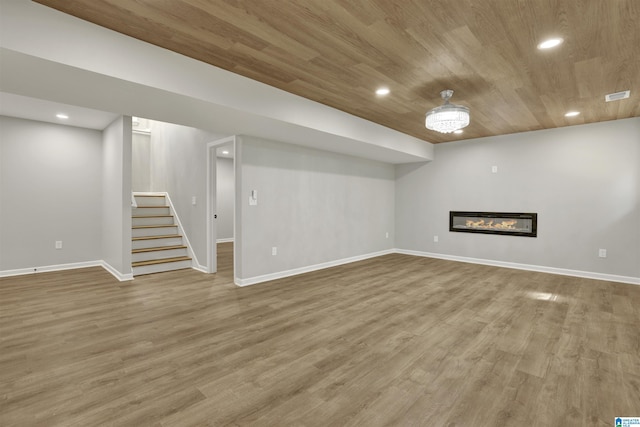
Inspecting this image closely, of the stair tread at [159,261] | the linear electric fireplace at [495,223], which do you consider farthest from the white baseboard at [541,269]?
the stair tread at [159,261]

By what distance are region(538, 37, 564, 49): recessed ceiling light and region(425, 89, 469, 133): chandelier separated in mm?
924

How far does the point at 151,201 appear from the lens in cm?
632

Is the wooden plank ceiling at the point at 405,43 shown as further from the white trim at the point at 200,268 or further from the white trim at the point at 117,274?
the white trim at the point at 117,274

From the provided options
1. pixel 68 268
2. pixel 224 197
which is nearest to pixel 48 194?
pixel 68 268

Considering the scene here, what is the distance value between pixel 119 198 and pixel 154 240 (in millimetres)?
1197

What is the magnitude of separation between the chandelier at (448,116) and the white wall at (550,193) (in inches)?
114

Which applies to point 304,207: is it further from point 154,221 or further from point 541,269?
point 541,269

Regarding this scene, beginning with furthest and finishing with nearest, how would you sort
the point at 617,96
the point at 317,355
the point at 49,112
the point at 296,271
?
1. the point at 296,271
2. the point at 49,112
3. the point at 617,96
4. the point at 317,355

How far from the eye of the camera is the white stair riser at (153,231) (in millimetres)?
5508

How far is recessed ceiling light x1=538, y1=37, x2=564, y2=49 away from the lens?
93.1 inches

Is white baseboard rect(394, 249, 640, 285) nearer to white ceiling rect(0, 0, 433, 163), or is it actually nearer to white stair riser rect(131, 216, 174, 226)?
white ceiling rect(0, 0, 433, 163)

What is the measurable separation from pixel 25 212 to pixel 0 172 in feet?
2.21

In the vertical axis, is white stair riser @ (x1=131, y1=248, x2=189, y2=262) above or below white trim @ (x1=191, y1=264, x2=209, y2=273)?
above

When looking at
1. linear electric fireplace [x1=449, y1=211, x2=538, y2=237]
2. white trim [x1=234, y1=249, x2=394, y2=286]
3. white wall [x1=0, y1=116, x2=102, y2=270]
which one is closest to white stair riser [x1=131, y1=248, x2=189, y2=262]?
white wall [x1=0, y1=116, x2=102, y2=270]
